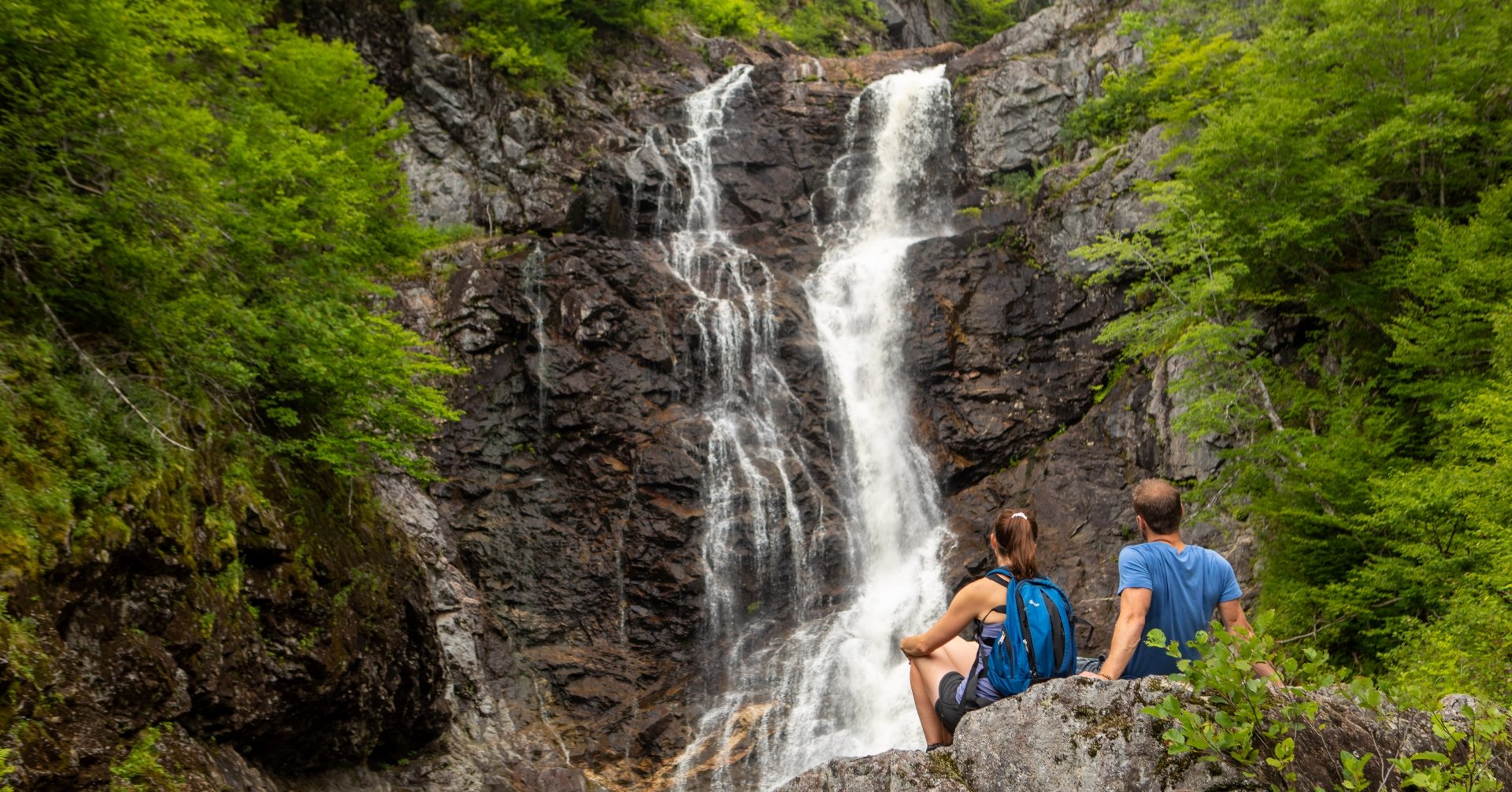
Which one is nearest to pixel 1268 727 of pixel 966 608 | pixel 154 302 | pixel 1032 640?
pixel 1032 640

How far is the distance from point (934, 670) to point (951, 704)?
25cm

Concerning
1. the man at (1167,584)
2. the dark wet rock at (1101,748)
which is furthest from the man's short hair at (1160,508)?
the dark wet rock at (1101,748)

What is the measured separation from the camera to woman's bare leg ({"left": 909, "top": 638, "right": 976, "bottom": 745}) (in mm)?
4367

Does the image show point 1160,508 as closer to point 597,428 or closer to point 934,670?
point 934,670

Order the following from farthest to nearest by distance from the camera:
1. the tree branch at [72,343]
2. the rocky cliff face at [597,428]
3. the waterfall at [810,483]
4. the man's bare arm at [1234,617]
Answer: the waterfall at [810,483] < the rocky cliff face at [597,428] < the tree branch at [72,343] < the man's bare arm at [1234,617]

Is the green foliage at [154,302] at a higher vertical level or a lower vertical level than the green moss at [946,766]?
higher

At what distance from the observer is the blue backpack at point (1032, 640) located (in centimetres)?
399

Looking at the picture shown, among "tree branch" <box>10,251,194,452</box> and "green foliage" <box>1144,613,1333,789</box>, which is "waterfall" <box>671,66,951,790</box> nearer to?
"tree branch" <box>10,251,194,452</box>

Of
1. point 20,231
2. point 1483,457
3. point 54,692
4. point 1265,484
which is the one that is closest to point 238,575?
point 54,692

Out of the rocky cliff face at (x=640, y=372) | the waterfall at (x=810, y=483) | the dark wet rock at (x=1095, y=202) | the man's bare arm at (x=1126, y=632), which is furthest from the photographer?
the dark wet rock at (x=1095, y=202)

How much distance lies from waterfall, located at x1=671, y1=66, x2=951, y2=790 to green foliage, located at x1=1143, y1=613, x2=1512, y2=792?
410 inches

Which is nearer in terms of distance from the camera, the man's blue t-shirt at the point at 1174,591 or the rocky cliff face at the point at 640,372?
the man's blue t-shirt at the point at 1174,591

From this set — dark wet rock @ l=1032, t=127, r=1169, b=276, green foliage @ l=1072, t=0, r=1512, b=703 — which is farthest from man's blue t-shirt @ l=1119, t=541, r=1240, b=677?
dark wet rock @ l=1032, t=127, r=1169, b=276

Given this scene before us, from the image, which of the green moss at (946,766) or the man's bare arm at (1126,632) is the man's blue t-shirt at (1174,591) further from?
the green moss at (946,766)
